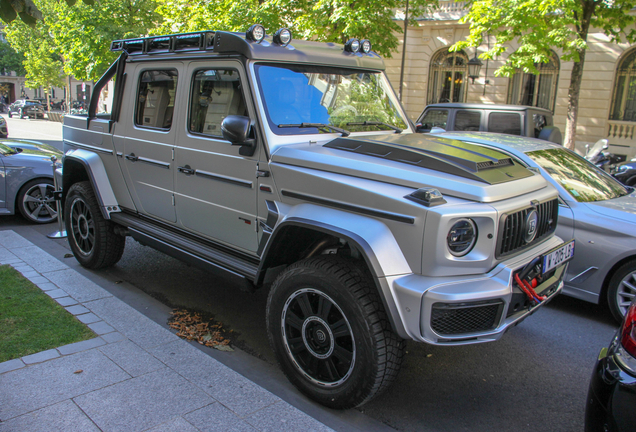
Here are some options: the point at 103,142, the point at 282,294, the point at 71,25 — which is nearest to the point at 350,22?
the point at 103,142

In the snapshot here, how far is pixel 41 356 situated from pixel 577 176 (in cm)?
530

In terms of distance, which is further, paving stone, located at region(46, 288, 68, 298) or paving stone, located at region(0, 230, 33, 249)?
paving stone, located at region(0, 230, 33, 249)

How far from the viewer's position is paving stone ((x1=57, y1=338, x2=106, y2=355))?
11.9 ft

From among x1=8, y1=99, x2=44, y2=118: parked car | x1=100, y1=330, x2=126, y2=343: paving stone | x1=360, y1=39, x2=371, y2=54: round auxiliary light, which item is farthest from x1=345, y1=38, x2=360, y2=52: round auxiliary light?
x1=8, y1=99, x2=44, y2=118: parked car

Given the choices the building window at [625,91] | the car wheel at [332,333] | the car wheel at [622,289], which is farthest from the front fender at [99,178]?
the building window at [625,91]

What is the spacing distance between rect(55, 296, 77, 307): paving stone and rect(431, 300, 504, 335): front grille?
3429 millimetres

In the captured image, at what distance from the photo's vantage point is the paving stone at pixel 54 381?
2.99 m

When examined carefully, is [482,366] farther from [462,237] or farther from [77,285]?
[77,285]

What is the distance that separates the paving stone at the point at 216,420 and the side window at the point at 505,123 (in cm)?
720

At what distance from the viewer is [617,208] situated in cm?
483

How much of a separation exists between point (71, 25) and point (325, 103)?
2309cm

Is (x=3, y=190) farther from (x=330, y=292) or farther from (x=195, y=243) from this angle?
(x=330, y=292)

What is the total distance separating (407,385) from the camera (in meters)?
3.63

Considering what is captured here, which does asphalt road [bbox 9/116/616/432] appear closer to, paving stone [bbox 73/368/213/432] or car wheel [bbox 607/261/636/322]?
car wheel [bbox 607/261/636/322]
